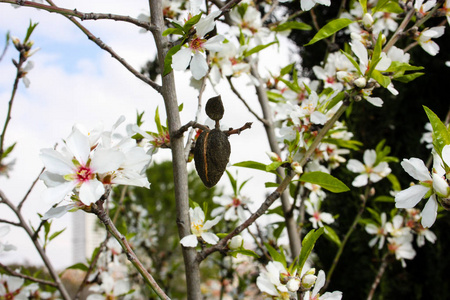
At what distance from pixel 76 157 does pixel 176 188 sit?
0.82 ft

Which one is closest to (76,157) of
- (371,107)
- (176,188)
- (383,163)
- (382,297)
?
(176,188)

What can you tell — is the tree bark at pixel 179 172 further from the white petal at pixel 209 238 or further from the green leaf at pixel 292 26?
the green leaf at pixel 292 26

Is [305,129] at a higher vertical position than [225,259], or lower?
higher

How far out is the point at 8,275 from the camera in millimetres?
1412

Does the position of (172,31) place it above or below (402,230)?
above

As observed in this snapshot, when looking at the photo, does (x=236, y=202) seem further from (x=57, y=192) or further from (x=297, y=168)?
(x=57, y=192)

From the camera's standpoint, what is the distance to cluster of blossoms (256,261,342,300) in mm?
815

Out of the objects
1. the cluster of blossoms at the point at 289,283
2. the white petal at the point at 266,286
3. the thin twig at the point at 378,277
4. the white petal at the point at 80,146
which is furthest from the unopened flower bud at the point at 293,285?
the thin twig at the point at 378,277

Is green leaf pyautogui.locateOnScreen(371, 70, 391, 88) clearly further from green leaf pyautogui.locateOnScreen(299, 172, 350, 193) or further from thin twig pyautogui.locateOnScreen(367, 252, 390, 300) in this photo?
thin twig pyautogui.locateOnScreen(367, 252, 390, 300)

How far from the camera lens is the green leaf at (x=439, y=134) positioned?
0.74m

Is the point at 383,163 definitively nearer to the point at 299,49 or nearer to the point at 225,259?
the point at 225,259

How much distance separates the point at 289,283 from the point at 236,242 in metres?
0.15

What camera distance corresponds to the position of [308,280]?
809mm

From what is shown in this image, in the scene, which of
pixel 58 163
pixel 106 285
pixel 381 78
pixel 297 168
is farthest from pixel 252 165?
pixel 106 285
